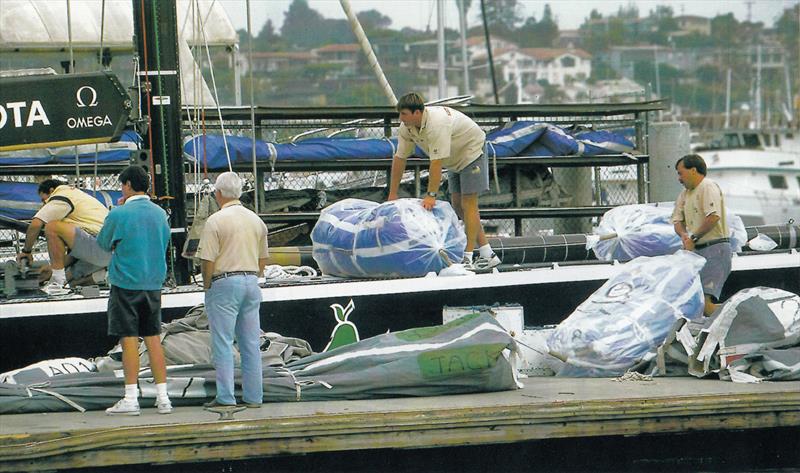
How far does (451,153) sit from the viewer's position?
412 inches

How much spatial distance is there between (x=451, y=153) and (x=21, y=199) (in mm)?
4149

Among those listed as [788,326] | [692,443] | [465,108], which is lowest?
[692,443]

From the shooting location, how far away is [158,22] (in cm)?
944

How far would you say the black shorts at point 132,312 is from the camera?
25.2 ft

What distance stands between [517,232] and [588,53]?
8816cm

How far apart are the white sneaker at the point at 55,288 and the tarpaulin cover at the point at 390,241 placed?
1.98 meters

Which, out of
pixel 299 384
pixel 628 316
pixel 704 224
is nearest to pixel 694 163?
pixel 704 224

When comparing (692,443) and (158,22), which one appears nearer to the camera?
(692,443)

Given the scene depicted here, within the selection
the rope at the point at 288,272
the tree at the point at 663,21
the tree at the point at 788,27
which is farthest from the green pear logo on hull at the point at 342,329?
the tree at the point at 663,21

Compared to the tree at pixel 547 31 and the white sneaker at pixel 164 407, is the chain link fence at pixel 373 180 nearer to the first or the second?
the white sneaker at pixel 164 407

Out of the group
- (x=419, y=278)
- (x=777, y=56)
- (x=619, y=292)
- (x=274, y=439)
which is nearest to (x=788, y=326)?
(x=619, y=292)

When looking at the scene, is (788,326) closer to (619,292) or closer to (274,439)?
(619,292)

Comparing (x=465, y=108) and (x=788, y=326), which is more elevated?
(x=465, y=108)

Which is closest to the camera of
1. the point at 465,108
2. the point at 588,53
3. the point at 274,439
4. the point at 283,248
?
the point at 274,439
